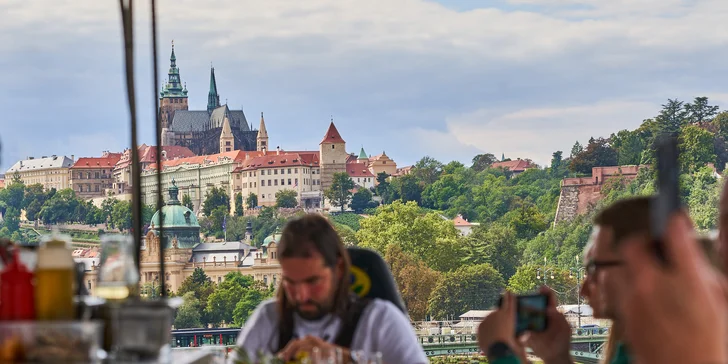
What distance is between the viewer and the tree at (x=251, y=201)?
59.4 m

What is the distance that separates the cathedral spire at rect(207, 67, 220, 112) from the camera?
70.1m

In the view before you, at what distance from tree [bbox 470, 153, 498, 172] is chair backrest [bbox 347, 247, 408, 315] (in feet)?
192

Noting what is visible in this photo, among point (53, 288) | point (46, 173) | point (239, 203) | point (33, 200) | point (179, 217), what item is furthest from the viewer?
point (46, 173)

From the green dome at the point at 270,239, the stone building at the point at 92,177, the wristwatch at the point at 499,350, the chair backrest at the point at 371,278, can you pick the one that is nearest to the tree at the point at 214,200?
the stone building at the point at 92,177

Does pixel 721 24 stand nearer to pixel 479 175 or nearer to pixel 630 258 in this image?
pixel 479 175

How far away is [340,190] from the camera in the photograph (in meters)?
60.3

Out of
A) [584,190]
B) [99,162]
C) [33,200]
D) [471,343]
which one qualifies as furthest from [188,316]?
[99,162]

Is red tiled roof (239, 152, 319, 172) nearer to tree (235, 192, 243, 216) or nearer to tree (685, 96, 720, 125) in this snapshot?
tree (235, 192, 243, 216)

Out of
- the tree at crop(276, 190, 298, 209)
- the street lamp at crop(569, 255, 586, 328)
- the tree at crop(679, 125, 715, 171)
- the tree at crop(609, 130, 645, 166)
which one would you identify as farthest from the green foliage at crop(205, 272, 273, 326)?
the tree at crop(679, 125, 715, 171)

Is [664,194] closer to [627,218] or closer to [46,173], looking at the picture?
[627,218]

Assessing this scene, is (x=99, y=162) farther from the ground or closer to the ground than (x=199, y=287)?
farther from the ground

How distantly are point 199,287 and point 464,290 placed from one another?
1071 cm

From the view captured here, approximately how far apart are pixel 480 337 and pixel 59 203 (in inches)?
2414

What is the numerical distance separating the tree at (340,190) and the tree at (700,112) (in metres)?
16.1
